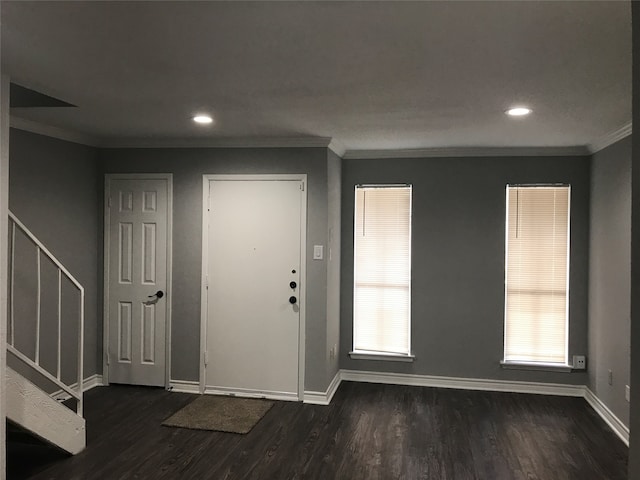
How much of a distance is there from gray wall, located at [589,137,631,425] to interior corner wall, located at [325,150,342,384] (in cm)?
236

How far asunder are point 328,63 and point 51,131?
2951mm

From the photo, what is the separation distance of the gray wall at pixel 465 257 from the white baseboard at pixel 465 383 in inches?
2.3

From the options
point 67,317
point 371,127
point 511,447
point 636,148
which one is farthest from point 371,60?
point 67,317

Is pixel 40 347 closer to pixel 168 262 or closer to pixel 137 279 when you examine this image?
pixel 137 279

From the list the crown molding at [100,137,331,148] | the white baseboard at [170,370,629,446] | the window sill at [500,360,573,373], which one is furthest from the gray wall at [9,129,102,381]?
the window sill at [500,360,573,373]

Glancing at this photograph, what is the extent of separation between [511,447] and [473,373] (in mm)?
1440

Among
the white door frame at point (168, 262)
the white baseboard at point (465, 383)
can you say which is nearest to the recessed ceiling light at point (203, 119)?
the white door frame at point (168, 262)

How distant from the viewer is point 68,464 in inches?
134

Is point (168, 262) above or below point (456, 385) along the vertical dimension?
above

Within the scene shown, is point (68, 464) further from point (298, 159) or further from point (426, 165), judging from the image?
point (426, 165)

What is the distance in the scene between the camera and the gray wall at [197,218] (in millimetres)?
4664

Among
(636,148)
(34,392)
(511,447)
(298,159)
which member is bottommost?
(511,447)

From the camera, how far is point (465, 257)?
17.0ft

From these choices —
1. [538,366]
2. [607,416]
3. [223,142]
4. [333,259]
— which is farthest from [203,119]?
[607,416]
